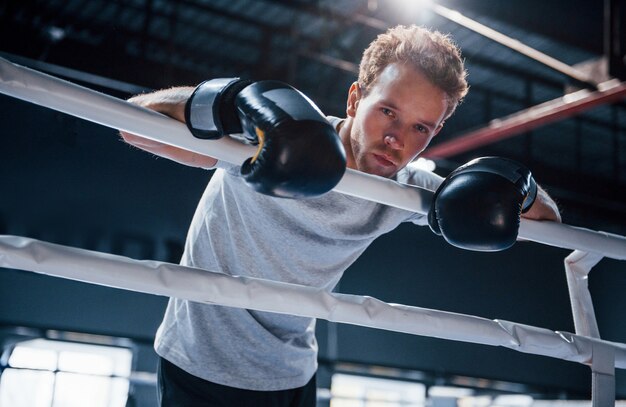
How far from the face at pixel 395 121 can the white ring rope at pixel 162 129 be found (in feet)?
0.86

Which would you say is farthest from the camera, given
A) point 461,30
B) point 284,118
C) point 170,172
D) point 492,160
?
point 170,172

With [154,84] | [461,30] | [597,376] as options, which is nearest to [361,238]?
[597,376]

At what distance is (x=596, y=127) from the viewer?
7664mm

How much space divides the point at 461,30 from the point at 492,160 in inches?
197

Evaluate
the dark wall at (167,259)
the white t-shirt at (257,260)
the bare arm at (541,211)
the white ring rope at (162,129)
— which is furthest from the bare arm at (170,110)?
the dark wall at (167,259)

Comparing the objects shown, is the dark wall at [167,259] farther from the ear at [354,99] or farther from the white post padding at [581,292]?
the white post padding at [581,292]

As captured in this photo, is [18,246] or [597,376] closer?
[18,246]

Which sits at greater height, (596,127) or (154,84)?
(596,127)

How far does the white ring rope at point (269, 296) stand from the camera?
3.00 ft

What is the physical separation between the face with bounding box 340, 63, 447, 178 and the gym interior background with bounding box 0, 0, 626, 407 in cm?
236

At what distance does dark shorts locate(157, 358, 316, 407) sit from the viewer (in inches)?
56.7

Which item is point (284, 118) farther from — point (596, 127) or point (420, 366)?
point (596, 127)

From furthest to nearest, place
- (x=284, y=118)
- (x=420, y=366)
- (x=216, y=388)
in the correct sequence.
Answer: (x=420, y=366) → (x=216, y=388) → (x=284, y=118)

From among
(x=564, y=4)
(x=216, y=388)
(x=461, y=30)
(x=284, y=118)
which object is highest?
(x=461, y=30)
